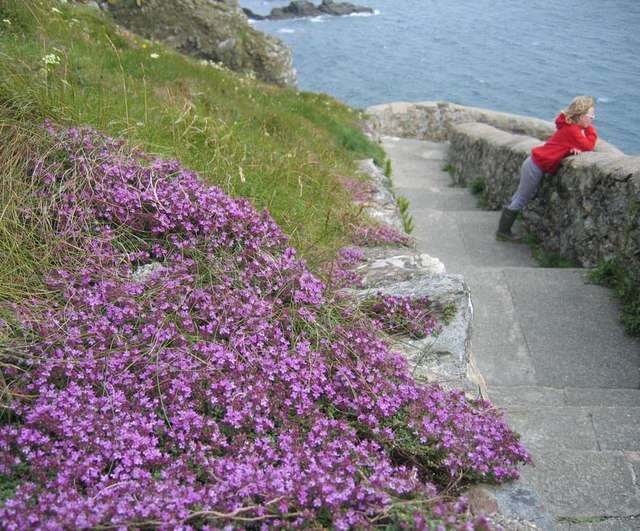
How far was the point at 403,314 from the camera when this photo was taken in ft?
12.1

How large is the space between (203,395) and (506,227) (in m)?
7.96

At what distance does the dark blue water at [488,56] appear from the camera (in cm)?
2862

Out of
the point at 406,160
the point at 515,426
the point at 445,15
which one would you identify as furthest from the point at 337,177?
the point at 445,15

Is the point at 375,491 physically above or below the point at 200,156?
below

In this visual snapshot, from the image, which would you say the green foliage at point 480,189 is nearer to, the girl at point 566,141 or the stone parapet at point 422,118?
the girl at point 566,141

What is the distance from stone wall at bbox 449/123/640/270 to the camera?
6664 mm

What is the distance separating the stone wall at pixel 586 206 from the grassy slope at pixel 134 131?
296 cm

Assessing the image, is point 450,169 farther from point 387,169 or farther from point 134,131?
point 134,131

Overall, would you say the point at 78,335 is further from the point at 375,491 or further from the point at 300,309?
the point at 375,491

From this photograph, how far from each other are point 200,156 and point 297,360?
9.22 ft

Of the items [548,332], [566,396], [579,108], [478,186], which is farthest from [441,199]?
[566,396]

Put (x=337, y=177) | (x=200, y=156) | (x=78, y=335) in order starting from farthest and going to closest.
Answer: (x=337, y=177)
(x=200, y=156)
(x=78, y=335)

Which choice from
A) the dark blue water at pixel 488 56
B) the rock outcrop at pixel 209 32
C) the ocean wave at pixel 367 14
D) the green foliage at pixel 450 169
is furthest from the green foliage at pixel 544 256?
the ocean wave at pixel 367 14

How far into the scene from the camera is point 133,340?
2867 millimetres
